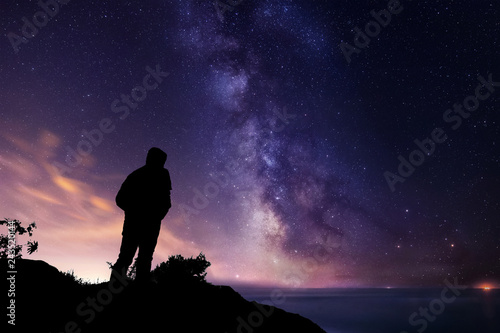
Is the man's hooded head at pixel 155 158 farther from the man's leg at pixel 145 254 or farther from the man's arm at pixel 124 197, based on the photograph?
the man's leg at pixel 145 254

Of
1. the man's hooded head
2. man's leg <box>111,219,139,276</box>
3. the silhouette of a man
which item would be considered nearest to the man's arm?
the silhouette of a man

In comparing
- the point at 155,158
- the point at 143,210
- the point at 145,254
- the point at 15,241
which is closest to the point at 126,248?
the point at 145,254

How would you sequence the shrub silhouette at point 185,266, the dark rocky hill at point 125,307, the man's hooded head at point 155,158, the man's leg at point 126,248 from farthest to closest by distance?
the shrub silhouette at point 185,266
the man's hooded head at point 155,158
the man's leg at point 126,248
the dark rocky hill at point 125,307

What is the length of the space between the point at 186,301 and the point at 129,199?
248 centimetres

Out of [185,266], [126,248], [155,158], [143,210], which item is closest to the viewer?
[126,248]

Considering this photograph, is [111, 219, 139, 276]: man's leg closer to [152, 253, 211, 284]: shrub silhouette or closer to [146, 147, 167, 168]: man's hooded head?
[146, 147, 167, 168]: man's hooded head

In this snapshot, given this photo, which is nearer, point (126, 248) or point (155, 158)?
point (126, 248)

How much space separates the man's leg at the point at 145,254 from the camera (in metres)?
5.65

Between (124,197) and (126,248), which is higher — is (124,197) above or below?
above

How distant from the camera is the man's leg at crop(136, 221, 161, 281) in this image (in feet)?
18.5

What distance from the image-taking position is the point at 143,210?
5.70 metres

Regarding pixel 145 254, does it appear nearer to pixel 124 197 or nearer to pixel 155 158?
pixel 124 197

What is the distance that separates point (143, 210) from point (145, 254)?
0.94 m

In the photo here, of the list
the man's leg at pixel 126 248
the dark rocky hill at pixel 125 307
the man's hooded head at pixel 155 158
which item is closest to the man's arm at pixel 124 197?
the man's leg at pixel 126 248
